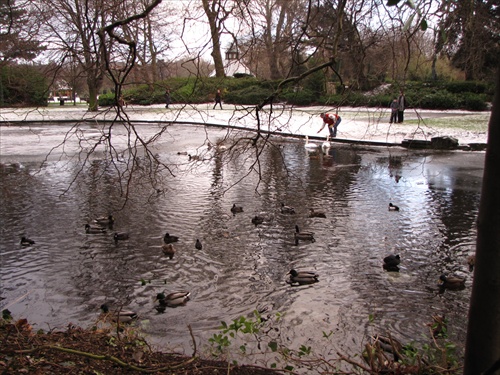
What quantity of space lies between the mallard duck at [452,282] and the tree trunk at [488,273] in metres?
4.29

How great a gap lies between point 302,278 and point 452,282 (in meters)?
2.10

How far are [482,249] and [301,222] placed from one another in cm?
727

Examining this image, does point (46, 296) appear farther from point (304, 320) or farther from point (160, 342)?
point (304, 320)

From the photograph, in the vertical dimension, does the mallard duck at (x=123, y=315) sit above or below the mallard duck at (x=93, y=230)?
below

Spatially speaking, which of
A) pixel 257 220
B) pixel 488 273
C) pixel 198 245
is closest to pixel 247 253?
pixel 198 245

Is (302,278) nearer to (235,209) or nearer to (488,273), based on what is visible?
(235,209)

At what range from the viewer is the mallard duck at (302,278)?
6598 mm

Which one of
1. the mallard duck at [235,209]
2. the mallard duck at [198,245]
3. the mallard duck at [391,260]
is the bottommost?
the mallard duck at [198,245]

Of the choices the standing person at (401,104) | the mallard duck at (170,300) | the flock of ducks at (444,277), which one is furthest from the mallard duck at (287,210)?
the mallard duck at (170,300)

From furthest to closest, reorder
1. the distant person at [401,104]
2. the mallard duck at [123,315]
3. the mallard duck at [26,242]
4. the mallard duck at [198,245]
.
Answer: the distant person at [401,104] < the mallard duck at [26,242] < the mallard duck at [198,245] < the mallard duck at [123,315]

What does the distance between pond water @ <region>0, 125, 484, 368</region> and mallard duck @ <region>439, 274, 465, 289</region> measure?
0.14 meters

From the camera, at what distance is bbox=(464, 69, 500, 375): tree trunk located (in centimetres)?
214

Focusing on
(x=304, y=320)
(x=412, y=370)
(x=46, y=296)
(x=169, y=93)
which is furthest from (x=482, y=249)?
(x=46, y=296)

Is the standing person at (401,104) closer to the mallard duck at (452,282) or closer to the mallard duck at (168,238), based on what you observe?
the mallard duck at (452,282)
